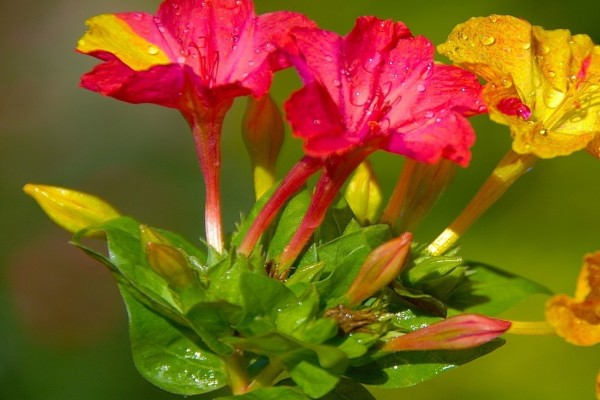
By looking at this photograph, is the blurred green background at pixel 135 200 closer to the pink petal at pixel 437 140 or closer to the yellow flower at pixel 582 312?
the yellow flower at pixel 582 312

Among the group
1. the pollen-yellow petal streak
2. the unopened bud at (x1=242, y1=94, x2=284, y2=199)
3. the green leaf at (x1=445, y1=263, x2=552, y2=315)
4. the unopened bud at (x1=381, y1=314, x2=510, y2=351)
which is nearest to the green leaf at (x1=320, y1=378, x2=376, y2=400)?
the unopened bud at (x1=381, y1=314, x2=510, y2=351)

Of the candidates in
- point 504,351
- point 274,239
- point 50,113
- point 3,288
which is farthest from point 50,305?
point 274,239

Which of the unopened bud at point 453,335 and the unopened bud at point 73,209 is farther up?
the unopened bud at point 73,209

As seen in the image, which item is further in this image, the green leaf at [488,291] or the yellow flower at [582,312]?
the green leaf at [488,291]

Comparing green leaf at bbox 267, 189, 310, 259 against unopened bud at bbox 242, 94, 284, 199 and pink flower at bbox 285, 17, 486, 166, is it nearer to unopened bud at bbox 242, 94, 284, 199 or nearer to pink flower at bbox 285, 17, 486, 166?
unopened bud at bbox 242, 94, 284, 199

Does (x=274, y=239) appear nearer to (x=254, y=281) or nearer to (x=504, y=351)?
(x=254, y=281)

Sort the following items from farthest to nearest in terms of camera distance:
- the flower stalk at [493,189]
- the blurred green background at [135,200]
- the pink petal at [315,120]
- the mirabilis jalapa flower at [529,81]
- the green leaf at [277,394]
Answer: the blurred green background at [135,200] → the flower stalk at [493,189] → the mirabilis jalapa flower at [529,81] → the green leaf at [277,394] → the pink petal at [315,120]

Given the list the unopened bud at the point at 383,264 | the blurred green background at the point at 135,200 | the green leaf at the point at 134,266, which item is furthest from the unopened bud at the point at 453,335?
the blurred green background at the point at 135,200

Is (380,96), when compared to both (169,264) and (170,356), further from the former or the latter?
(170,356)
